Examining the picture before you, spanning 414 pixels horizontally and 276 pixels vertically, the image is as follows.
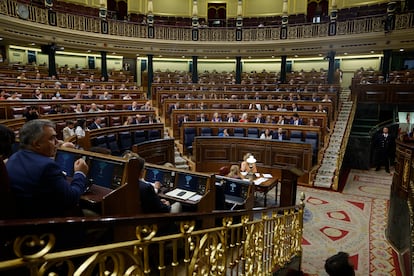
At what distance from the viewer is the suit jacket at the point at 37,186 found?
1.39 meters

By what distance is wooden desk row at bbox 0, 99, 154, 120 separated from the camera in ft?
20.7

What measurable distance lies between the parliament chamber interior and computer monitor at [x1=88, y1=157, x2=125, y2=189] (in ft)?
0.06

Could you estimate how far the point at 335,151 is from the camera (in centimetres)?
855

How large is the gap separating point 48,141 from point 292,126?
739 cm

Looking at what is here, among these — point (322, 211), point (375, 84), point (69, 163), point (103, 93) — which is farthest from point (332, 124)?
point (69, 163)

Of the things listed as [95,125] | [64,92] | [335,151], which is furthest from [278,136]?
[64,92]

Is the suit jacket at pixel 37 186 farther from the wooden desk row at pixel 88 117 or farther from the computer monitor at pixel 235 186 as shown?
the wooden desk row at pixel 88 117

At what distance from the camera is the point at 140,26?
14.8m

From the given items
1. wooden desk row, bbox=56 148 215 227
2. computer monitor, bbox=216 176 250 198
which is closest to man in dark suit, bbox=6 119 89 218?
wooden desk row, bbox=56 148 215 227

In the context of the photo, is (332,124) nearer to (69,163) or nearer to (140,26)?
(69,163)

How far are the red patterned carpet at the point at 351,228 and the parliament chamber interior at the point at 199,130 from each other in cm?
21

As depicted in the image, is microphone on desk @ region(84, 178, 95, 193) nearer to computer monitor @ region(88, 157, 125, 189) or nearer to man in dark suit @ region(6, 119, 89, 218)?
computer monitor @ region(88, 157, 125, 189)

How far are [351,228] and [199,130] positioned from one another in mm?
4903

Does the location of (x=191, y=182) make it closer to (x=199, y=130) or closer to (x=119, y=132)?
(x=119, y=132)
